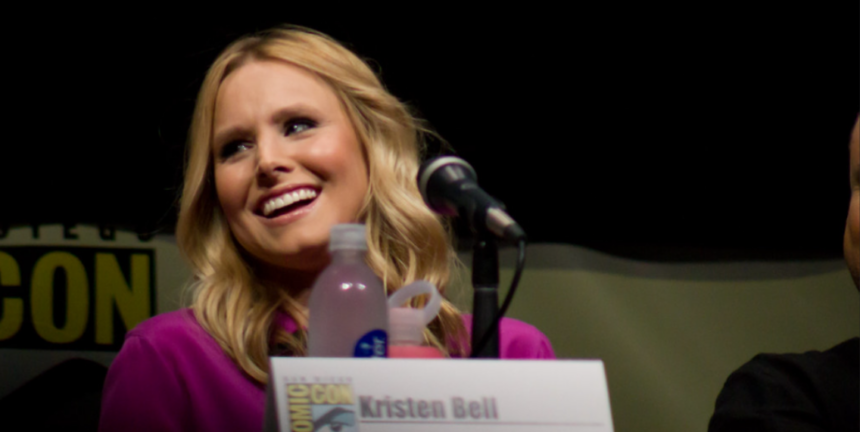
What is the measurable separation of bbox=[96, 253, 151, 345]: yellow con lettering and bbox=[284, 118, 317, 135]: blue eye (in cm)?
77

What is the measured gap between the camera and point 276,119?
4.92ft

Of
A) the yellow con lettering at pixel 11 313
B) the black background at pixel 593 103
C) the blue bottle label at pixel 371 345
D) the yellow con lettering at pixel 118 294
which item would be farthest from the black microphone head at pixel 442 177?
the yellow con lettering at pixel 11 313

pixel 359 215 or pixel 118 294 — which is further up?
pixel 359 215

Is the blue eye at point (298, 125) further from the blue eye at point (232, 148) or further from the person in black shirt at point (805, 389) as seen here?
the person in black shirt at point (805, 389)

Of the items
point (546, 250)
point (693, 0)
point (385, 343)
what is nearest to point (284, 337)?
point (385, 343)

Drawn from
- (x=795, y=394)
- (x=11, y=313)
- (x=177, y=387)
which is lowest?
(x=11, y=313)

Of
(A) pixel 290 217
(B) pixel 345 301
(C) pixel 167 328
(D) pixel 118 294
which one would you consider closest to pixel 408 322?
(B) pixel 345 301

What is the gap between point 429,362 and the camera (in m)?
0.82

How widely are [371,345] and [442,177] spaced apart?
192mm

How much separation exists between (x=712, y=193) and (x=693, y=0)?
18.0 inches

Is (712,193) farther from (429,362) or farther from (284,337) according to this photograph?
(429,362)

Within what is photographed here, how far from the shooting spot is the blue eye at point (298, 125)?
1.52m

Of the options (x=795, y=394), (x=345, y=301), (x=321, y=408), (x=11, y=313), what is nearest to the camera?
(x=321, y=408)

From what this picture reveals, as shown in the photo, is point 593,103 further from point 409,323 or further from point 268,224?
point 409,323
